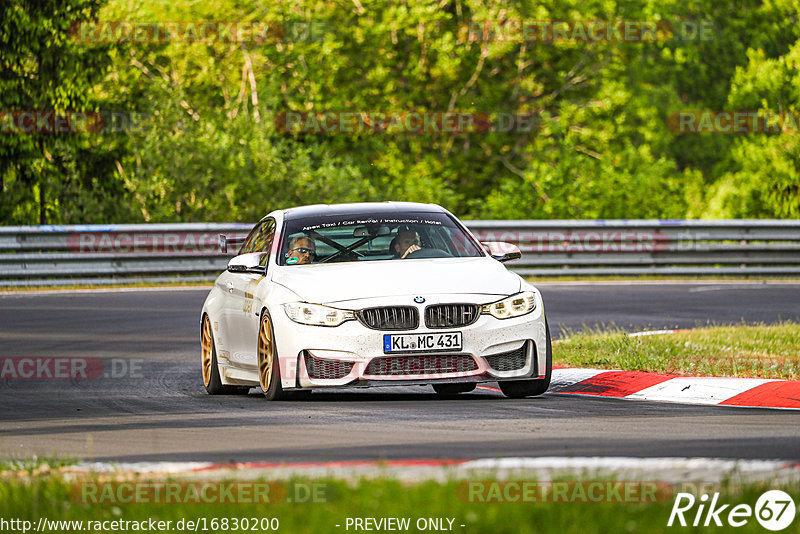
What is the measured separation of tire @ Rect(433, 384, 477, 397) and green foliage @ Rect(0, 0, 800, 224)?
19527 mm

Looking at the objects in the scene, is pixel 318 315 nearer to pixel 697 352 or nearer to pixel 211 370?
pixel 211 370

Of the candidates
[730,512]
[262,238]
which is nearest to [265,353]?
[262,238]

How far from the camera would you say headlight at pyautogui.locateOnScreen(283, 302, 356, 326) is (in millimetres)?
10398

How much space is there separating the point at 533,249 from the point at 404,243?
14.3 metres

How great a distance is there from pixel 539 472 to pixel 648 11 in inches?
2178

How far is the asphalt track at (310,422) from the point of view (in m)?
7.73

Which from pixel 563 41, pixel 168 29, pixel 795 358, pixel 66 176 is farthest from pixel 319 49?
pixel 795 358

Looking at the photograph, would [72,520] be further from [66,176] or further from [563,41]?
[563,41]

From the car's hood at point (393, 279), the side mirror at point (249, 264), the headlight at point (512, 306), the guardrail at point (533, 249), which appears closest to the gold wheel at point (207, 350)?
the side mirror at point (249, 264)

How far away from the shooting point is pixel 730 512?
17.8 feet

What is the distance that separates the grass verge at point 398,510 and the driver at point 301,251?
5.51m

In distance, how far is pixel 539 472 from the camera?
636 cm

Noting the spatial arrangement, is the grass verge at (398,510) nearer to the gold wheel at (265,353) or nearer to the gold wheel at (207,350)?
the gold wheel at (265,353)

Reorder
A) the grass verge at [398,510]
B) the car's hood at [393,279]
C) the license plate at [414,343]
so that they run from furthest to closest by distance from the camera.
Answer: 1. the car's hood at [393,279]
2. the license plate at [414,343]
3. the grass verge at [398,510]
